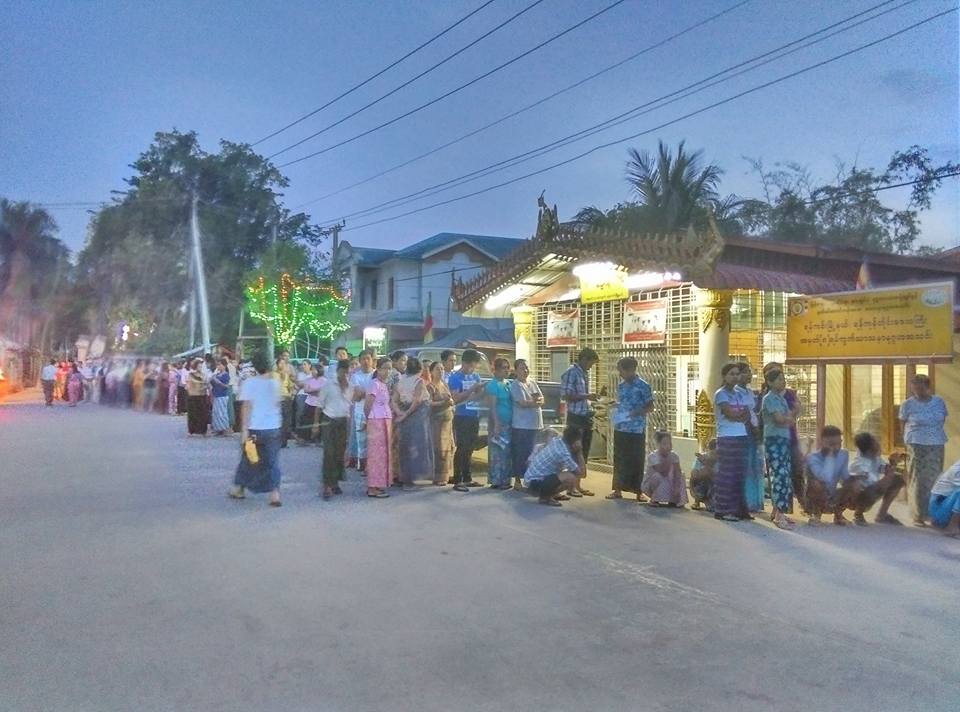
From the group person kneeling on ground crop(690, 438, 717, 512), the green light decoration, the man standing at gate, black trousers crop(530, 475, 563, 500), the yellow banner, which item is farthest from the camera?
the green light decoration

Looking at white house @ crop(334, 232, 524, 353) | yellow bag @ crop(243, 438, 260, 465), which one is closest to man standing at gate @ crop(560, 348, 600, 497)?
yellow bag @ crop(243, 438, 260, 465)

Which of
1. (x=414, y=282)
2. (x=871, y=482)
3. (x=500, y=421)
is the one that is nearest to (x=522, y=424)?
(x=500, y=421)

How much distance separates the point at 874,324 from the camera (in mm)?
10156

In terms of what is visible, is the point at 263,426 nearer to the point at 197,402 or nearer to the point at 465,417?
the point at 465,417

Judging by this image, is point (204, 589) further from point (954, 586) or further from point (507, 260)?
point (507, 260)

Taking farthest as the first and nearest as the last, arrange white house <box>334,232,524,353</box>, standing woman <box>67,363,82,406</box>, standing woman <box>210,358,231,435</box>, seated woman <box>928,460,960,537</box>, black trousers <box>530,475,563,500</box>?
1. white house <box>334,232,524,353</box>
2. standing woman <box>67,363,82,406</box>
3. standing woman <box>210,358,231,435</box>
4. black trousers <box>530,475,563,500</box>
5. seated woman <box>928,460,960,537</box>

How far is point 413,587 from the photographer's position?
6.57 meters

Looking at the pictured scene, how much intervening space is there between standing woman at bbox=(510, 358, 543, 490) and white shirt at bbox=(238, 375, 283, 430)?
9.76 feet

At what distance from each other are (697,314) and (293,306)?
25.8 m

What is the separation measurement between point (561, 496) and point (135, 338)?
41.3 meters

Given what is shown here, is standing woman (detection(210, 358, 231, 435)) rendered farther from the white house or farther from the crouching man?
the white house

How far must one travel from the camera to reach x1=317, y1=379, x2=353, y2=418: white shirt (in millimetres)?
10945

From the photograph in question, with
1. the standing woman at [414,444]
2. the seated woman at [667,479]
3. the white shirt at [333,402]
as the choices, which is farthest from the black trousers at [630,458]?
the white shirt at [333,402]

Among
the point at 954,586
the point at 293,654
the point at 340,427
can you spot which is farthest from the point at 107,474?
the point at 954,586
